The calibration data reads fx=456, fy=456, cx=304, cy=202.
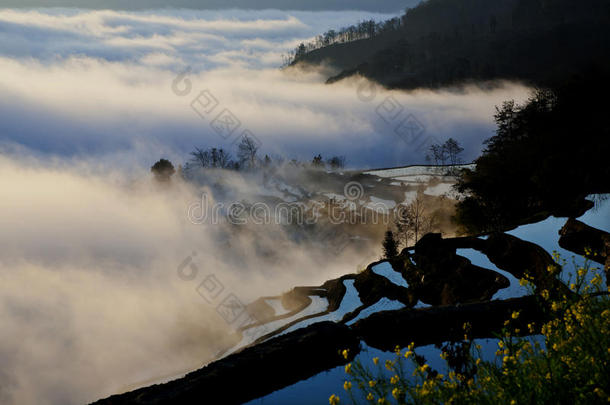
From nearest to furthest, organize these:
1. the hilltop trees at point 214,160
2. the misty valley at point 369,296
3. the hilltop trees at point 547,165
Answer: the misty valley at point 369,296, the hilltop trees at point 547,165, the hilltop trees at point 214,160

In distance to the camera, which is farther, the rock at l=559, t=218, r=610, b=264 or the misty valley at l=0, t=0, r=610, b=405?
the rock at l=559, t=218, r=610, b=264

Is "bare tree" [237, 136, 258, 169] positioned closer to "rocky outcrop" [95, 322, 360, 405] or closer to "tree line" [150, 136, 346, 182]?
"tree line" [150, 136, 346, 182]

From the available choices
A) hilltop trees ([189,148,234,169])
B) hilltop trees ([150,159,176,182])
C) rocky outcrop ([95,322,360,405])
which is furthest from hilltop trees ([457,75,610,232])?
hilltop trees ([189,148,234,169])

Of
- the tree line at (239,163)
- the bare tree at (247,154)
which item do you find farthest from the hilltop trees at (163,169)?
the bare tree at (247,154)

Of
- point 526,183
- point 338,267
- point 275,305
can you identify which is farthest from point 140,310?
point 526,183

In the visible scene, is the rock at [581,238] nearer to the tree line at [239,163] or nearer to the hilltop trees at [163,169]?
the tree line at [239,163]

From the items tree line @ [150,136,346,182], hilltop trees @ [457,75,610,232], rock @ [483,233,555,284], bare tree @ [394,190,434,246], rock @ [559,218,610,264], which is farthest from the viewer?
tree line @ [150,136,346,182]

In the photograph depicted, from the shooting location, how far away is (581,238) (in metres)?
25.8

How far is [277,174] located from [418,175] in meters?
54.5

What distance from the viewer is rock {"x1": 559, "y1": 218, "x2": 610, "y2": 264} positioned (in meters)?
24.4

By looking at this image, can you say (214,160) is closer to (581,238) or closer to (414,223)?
(414,223)

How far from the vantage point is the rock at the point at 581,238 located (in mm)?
24422

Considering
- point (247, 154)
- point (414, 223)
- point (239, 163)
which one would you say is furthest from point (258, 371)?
point (247, 154)

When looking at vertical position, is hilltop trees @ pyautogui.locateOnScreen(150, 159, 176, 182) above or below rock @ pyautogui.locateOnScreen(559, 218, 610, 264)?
above
